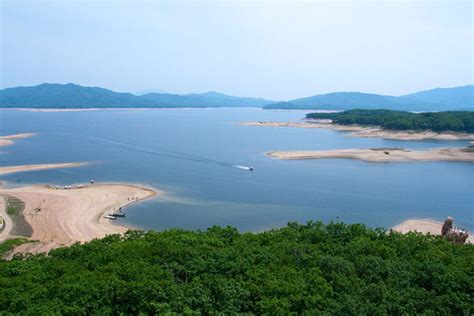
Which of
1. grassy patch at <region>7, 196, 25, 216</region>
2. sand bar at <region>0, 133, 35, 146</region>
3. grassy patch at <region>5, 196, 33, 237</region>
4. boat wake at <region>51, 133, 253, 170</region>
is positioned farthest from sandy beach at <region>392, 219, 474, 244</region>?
sand bar at <region>0, 133, 35, 146</region>

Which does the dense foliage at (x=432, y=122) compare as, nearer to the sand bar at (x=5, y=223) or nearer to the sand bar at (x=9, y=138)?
the sand bar at (x=5, y=223)

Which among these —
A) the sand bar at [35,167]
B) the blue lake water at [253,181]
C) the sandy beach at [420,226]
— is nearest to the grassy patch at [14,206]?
the blue lake water at [253,181]

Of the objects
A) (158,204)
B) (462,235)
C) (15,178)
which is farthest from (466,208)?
(15,178)

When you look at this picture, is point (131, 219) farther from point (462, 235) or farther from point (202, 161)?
point (202, 161)

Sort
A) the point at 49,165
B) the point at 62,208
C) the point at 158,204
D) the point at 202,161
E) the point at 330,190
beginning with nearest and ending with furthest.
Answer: the point at 62,208 → the point at 158,204 → the point at 330,190 → the point at 49,165 → the point at 202,161

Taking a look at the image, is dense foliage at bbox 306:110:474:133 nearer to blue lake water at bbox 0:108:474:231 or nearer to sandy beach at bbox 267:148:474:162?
blue lake water at bbox 0:108:474:231
